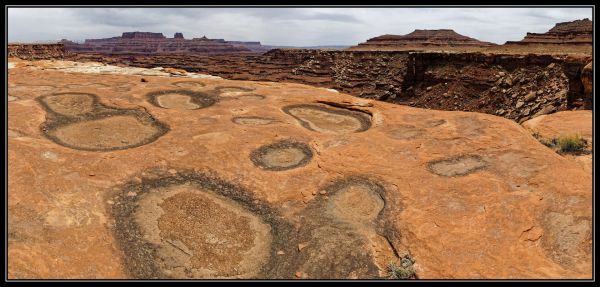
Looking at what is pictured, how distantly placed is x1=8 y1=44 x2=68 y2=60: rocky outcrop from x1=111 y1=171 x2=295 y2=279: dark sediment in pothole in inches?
2104

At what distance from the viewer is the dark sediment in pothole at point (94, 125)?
772 centimetres

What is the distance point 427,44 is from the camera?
3949 inches

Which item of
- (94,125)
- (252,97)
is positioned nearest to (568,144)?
(252,97)

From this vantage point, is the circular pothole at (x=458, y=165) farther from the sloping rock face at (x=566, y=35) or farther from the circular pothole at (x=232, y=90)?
the sloping rock face at (x=566, y=35)

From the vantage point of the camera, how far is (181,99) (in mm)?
10852

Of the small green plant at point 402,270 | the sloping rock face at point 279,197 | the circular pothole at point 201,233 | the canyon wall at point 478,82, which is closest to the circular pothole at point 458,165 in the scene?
the sloping rock face at point 279,197

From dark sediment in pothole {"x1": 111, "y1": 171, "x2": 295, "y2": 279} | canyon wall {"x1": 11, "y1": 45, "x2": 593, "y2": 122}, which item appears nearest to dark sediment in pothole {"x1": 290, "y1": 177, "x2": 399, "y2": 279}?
dark sediment in pothole {"x1": 111, "y1": 171, "x2": 295, "y2": 279}

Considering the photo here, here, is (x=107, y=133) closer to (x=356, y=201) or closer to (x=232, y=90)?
(x=232, y=90)

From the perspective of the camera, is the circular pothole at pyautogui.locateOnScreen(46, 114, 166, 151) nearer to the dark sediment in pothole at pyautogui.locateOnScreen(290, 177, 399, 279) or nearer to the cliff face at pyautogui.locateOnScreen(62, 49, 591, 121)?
the dark sediment in pothole at pyautogui.locateOnScreen(290, 177, 399, 279)

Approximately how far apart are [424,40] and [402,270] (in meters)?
108

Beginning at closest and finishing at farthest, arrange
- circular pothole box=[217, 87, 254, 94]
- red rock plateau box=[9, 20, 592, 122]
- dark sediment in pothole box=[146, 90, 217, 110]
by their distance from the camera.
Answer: dark sediment in pothole box=[146, 90, 217, 110] < circular pothole box=[217, 87, 254, 94] < red rock plateau box=[9, 20, 592, 122]

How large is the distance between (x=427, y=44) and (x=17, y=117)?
101 metres

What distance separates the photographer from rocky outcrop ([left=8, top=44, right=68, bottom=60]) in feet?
170
